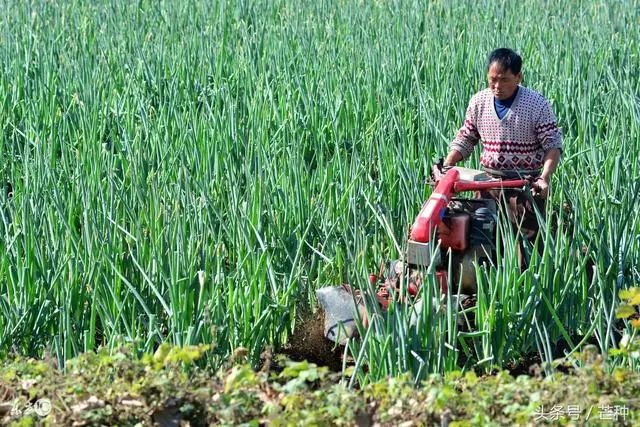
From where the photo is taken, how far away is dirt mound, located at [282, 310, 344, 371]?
9.83 feet

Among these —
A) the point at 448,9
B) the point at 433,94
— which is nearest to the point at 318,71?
the point at 433,94

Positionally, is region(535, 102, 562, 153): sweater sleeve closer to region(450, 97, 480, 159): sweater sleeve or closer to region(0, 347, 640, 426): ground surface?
region(450, 97, 480, 159): sweater sleeve

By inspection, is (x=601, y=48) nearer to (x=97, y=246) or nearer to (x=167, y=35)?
A: (x=167, y=35)

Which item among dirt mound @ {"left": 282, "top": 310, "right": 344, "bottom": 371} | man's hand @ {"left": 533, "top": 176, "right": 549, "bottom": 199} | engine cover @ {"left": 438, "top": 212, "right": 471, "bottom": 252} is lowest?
dirt mound @ {"left": 282, "top": 310, "right": 344, "bottom": 371}

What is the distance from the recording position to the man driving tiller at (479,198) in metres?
2.80

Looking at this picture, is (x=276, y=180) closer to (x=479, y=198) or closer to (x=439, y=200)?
(x=479, y=198)

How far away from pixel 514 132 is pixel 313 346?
35.0 inches

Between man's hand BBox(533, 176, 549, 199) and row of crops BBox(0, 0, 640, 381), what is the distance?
0.37ft

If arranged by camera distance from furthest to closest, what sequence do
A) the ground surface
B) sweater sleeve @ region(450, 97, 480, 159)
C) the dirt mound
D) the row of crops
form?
sweater sleeve @ region(450, 97, 480, 159) → the dirt mound → the row of crops → the ground surface

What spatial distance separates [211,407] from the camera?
2133 mm

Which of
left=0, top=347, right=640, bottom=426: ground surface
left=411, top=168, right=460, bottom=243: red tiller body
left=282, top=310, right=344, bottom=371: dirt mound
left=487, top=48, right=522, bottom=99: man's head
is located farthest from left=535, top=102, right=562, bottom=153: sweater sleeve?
left=0, top=347, right=640, bottom=426: ground surface

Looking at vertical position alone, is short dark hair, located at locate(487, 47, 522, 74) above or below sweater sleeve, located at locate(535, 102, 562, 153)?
above

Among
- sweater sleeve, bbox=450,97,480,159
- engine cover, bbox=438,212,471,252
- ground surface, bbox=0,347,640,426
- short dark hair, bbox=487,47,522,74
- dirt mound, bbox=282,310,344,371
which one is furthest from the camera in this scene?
sweater sleeve, bbox=450,97,480,159

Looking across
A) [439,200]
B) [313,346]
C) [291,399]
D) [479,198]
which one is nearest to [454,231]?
[439,200]
